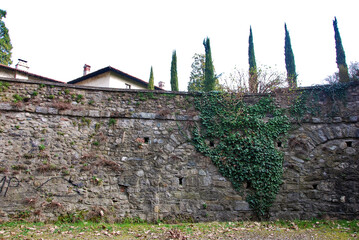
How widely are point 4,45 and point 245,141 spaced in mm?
23967

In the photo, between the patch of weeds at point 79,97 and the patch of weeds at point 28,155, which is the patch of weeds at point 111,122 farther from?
the patch of weeds at point 28,155

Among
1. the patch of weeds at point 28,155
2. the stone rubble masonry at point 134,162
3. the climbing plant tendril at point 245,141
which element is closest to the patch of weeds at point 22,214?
the stone rubble masonry at point 134,162

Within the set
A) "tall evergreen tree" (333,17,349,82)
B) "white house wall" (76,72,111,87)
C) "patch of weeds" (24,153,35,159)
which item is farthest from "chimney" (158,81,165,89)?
"patch of weeds" (24,153,35,159)

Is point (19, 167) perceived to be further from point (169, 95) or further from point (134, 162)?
point (169, 95)

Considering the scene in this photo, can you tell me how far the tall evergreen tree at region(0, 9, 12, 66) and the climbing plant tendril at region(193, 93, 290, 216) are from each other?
2164cm

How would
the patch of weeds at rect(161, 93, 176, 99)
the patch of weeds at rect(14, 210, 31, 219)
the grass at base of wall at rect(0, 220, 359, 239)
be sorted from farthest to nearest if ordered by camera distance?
the patch of weeds at rect(161, 93, 176, 99), the patch of weeds at rect(14, 210, 31, 219), the grass at base of wall at rect(0, 220, 359, 239)

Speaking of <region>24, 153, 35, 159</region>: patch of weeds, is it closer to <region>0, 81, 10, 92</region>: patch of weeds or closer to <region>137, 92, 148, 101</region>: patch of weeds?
<region>0, 81, 10, 92</region>: patch of weeds

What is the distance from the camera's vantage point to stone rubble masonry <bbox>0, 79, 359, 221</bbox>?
23.1 ft

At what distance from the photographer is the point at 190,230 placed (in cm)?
622

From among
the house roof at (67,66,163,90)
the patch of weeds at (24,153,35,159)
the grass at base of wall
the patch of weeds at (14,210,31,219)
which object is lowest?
the grass at base of wall

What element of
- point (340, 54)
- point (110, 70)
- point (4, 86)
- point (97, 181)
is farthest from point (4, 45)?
point (340, 54)

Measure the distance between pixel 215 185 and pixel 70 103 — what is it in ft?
17.3

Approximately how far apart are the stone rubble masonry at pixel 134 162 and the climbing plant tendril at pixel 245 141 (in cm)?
26

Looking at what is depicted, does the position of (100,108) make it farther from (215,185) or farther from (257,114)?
(257,114)
